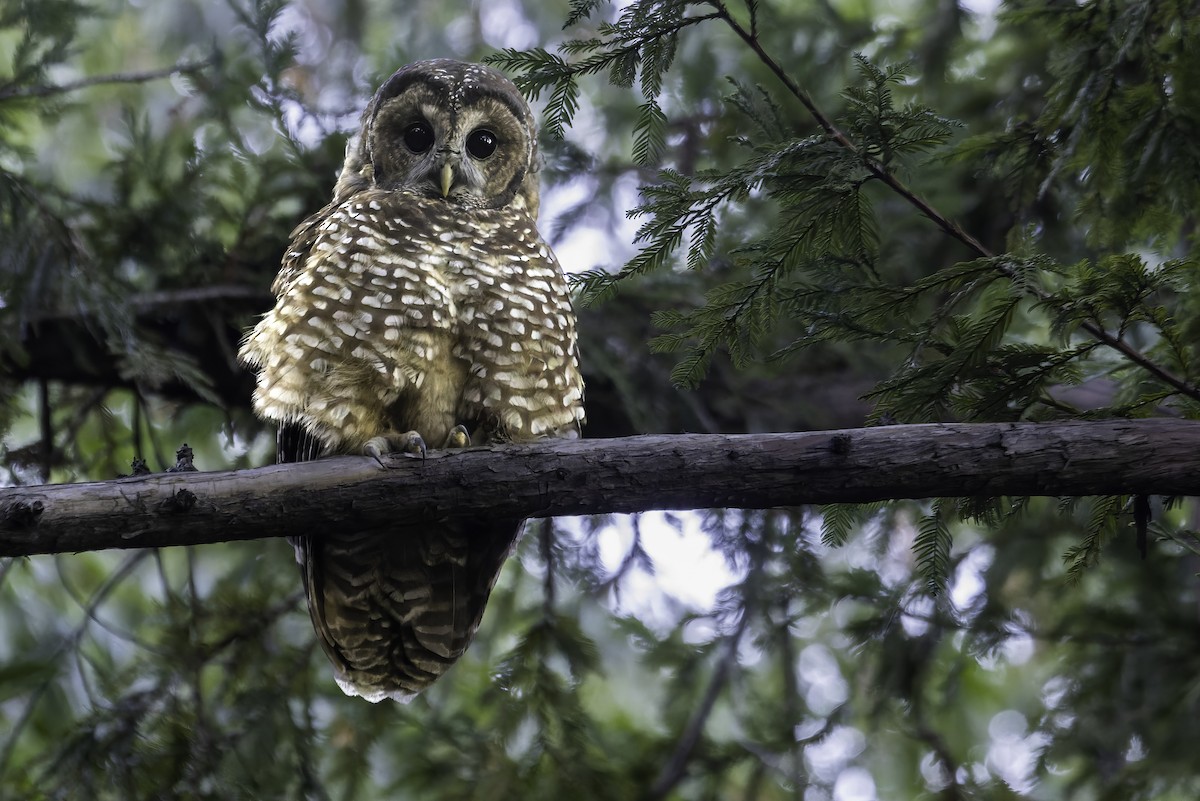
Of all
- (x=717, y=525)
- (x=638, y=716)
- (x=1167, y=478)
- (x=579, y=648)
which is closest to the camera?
(x=1167, y=478)

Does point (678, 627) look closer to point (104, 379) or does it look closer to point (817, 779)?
point (817, 779)

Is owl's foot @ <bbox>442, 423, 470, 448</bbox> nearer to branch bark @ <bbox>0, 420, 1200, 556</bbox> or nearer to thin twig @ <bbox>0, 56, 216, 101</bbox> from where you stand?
branch bark @ <bbox>0, 420, 1200, 556</bbox>

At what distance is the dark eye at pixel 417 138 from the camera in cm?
423

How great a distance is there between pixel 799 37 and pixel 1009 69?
139 cm

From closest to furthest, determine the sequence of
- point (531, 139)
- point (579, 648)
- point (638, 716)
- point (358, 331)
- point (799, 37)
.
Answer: point (358, 331), point (531, 139), point (579, 648), point (799, 37), point (638, 716)

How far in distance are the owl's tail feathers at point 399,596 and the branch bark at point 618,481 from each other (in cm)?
74

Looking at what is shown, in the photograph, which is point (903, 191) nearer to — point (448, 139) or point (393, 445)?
point (393, 445)

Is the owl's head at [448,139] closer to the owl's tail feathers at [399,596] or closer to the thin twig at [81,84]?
the thin twig at [81,84]

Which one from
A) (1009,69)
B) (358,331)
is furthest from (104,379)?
(1009,69)

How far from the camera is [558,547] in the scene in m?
5.06

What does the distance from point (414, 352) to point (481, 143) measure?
3.77 ft

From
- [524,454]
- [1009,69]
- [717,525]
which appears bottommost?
[524,454]

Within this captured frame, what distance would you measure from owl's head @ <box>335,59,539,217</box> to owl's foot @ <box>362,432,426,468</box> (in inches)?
42.7

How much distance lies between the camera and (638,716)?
7867mm
